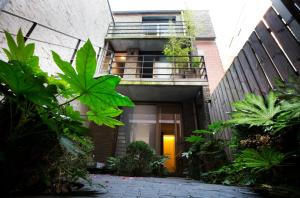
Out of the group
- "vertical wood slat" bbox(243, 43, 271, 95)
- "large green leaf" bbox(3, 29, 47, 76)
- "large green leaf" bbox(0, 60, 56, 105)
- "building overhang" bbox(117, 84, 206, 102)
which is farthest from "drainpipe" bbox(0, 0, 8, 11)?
"vertical wood slat" bbox(243, 43, 271, 95)

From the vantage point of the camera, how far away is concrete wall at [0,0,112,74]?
12.1ft

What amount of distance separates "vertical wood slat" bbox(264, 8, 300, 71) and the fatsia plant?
0.58 meters

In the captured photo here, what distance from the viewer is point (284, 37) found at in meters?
2.54

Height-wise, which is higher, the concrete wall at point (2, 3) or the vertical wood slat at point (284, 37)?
the concrete wall at point (2, 3)

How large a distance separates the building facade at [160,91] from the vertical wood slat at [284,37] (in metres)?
3.19

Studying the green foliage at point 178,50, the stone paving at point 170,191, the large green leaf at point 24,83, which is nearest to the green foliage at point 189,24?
the green foliage at point 178,50

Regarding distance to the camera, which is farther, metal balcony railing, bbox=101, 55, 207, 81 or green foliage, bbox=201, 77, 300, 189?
metal balcony railing, bbox=101, 55, 207, 81

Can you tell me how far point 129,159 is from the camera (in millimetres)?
5398

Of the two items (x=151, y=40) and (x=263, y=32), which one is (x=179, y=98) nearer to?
(x=151, y=40)

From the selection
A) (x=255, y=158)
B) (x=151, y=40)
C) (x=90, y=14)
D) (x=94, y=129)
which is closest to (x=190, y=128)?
(x=94, y=129)

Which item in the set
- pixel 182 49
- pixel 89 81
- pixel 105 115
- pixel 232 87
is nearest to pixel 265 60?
pixel 232 87

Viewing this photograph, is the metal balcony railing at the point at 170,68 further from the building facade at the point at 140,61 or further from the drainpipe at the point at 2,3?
the drainpipe at the point at 2,3

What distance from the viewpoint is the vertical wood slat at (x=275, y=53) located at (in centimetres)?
247

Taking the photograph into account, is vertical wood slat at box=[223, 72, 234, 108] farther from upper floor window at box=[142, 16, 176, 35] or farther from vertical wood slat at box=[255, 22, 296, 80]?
upper floor window at box=[142, 16, 176, 35]
